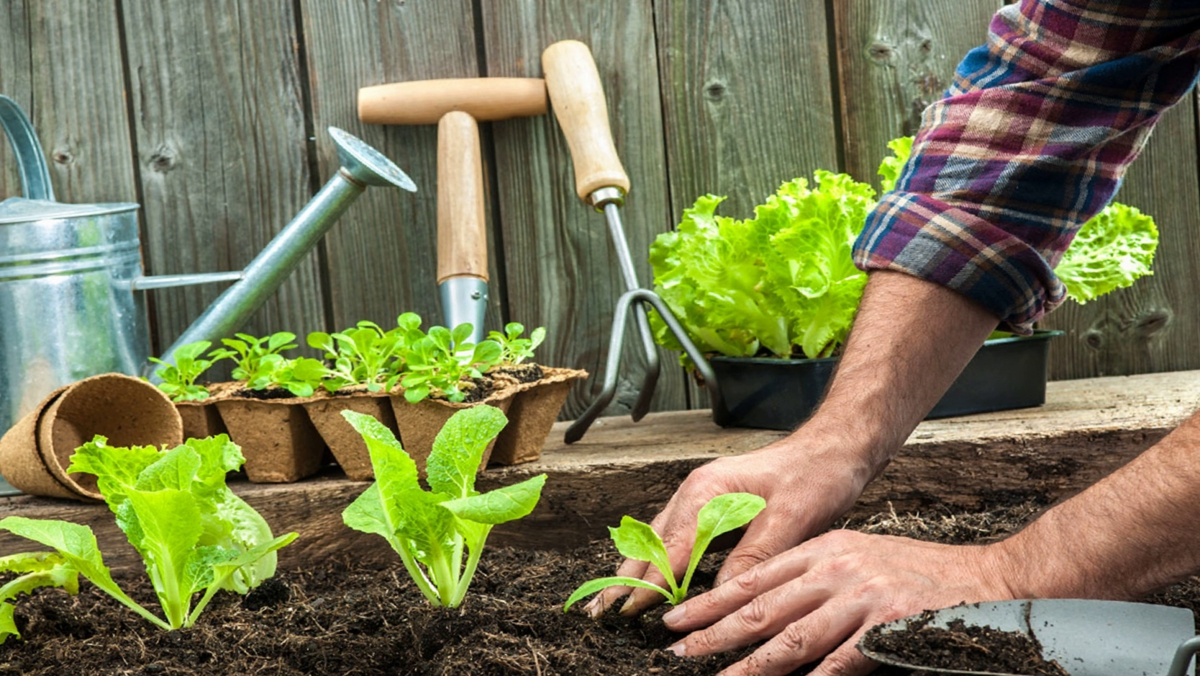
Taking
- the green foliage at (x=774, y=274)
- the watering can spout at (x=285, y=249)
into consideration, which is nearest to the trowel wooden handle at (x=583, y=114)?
the green foliage at (x=774, y=274)

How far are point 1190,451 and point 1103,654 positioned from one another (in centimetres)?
17

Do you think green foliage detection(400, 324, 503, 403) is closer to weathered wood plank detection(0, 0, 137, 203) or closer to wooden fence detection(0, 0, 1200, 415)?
wooden fence detection(0, 0, 1200, 415)

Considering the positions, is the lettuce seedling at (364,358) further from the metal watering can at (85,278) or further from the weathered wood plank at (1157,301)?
the weathered wood plank at (1157,301)

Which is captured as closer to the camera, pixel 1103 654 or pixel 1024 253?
pixel 1103 654

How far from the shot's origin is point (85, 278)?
139 centimetres

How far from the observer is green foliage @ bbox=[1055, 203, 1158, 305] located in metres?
1.52

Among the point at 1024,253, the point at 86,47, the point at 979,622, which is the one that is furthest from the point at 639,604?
the point at 86,47

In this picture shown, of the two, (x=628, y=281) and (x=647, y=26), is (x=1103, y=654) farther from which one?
(x=647, y=26)

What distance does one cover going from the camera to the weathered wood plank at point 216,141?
167cm

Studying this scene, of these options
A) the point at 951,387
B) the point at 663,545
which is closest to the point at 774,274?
the point at 951,387

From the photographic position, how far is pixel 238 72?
1.68 metres

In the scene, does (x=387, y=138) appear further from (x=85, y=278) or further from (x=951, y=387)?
(x=951, y=387)

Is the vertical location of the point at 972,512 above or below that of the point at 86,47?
below

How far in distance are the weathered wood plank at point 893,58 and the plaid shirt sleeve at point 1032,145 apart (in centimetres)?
58
